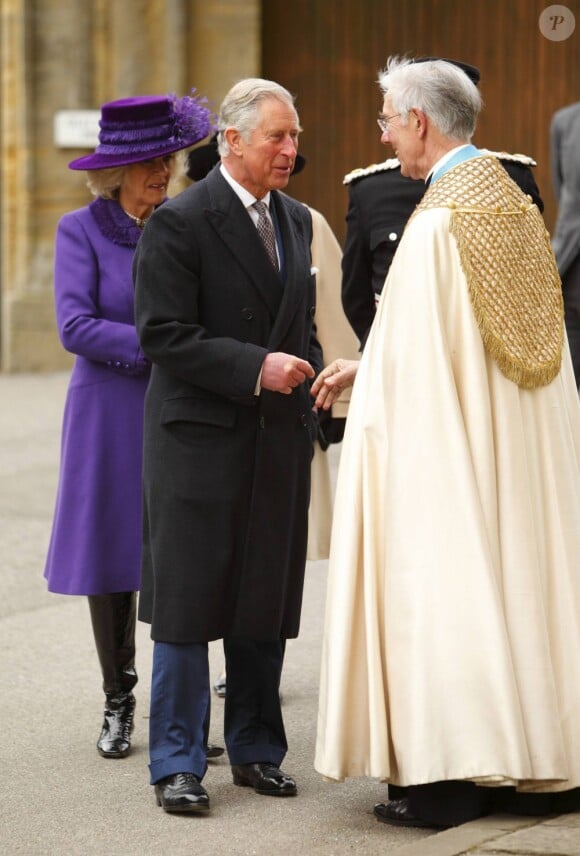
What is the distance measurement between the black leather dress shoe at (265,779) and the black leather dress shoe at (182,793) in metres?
0.21

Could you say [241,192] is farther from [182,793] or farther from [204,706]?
[182,793]

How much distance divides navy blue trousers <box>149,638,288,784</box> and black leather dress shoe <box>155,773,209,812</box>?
0.02 m

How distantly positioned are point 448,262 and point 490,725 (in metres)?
1.16

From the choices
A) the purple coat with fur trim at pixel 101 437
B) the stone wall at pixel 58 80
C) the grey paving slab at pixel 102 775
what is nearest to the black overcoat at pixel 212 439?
the grey paving slab at pixel 102 775

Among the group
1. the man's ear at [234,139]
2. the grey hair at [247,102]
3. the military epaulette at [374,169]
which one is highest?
the grey hair at [247,102]

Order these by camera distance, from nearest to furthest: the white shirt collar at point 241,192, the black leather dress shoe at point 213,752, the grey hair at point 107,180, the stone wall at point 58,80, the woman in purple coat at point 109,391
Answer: the white shirt collar at point 241,192 < the black leather dress shoe at point 213,752 < the woman in purple coat at point 109,391 < the grey hair at point 107,180 < the stone wall at point 58,80

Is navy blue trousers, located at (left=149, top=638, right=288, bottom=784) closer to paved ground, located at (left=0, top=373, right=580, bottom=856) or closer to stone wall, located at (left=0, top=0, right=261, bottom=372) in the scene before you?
paved ground, located at (left=0, top=373, right=580, bottom=856)

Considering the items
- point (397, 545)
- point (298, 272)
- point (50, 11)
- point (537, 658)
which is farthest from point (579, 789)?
point (50, 11)

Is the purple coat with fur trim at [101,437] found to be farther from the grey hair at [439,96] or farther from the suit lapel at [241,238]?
the grey hair at [439,96]

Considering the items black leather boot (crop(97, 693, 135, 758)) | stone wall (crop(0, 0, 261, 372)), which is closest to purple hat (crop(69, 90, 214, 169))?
black leather boot (crop(97, 693, 135, 758))

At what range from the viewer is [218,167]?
16.0 feet

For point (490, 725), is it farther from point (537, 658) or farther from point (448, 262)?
point (448, 262)

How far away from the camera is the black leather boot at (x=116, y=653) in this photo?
5.50 metres

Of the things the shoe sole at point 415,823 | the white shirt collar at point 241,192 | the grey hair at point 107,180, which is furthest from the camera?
the grey hair at point 107,180
